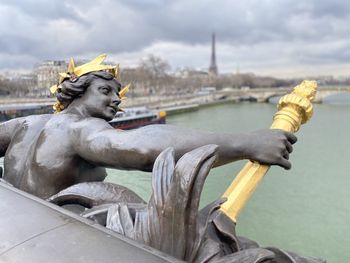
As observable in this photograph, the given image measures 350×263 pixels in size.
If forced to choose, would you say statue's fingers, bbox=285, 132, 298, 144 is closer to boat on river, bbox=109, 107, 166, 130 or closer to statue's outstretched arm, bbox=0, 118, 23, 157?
statue's outstretched arm, bbox=0, 118, 23, 157

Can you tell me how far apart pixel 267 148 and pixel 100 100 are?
82 cm

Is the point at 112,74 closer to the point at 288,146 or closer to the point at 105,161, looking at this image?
the point at 105,161

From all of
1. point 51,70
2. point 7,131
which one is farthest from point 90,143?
point 51,70

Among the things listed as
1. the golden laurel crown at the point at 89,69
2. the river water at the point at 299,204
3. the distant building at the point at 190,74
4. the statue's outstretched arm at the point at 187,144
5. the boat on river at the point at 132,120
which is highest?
the golden laurel crown at the point at 89,69

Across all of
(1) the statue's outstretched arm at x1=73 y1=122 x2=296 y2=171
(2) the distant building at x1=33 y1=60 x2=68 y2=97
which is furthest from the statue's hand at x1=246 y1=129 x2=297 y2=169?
(2) the distant building at x1=33 y1=60 x2=68 y2=97

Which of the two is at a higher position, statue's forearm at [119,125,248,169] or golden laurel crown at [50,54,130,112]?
golden laurel crown at [50,54,130,112]

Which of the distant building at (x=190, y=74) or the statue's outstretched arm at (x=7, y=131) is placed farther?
the distant building at (x=190, y=74)

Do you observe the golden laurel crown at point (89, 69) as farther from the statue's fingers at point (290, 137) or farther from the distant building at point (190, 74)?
the distant building at point (190, 74)

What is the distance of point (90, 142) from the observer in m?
1.37

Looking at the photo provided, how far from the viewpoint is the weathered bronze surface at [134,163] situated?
102 centimetres

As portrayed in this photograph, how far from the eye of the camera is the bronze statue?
1.23 m

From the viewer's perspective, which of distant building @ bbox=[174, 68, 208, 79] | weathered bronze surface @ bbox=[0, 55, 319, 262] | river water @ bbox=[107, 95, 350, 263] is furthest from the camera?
distant building @ bbox=[174, 68, 208, 79]

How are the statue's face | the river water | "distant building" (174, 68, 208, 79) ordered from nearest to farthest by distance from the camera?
the statue's face
the river water
"distant building" (174, 68, 208, 79)

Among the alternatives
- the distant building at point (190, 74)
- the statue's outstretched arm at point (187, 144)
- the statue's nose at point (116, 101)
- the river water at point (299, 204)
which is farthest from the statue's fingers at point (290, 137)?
the distant building at point (190, 74)
